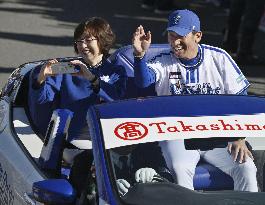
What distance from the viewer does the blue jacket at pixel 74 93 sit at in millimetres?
5930

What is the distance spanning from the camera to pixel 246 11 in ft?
39.4

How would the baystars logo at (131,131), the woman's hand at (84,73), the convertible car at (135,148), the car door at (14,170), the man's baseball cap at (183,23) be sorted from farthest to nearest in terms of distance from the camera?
1. the man's baseball cap at (183,23)
2. the woman's hand at (84,73)
3. the car door at (14,170)
4. the baystars logo at (131,131)
5. the convertible car at (135,148)

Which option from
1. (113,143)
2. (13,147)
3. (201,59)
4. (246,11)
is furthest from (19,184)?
(246,11)

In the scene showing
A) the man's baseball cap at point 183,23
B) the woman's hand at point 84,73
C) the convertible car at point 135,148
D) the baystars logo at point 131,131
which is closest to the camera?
the convertible car at point 135,148

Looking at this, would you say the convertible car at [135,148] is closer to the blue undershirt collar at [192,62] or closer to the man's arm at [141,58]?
the man's arm at [141,58]

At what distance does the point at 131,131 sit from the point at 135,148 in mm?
110

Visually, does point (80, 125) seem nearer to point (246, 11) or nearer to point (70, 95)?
point (70, 95)

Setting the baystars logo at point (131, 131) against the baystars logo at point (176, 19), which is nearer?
the baystars logo at point (131, 131)

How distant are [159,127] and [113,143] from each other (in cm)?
27

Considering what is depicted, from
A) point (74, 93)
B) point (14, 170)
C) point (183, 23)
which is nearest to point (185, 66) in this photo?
point (183, 23)

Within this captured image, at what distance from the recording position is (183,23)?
20.1 feet

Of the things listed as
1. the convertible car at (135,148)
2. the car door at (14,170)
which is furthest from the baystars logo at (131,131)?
the car door at (14,170)

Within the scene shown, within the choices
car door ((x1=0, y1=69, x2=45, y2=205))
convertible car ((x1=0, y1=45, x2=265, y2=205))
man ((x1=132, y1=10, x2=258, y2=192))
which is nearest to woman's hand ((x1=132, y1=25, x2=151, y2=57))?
man ((x1=132, y1=10, x2=258, y2=192))

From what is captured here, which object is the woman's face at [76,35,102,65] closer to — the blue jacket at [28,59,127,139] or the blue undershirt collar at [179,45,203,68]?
the blue jacket at [28,59,127,139]
